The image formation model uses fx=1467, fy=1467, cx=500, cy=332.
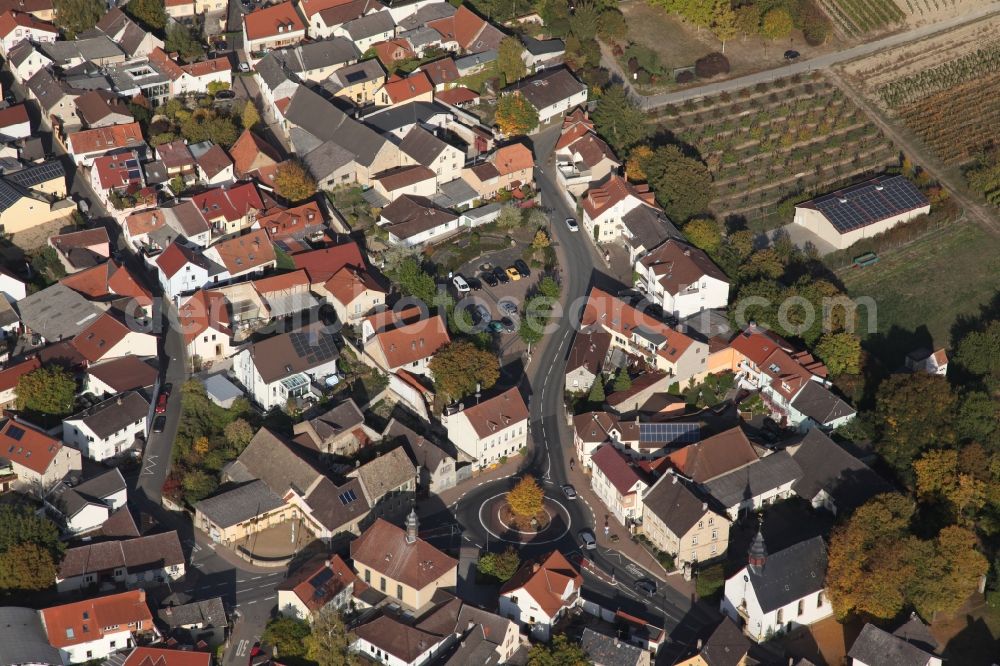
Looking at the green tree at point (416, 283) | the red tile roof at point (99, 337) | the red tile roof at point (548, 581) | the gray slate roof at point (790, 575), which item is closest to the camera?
the red tile roof at point (548, 581)

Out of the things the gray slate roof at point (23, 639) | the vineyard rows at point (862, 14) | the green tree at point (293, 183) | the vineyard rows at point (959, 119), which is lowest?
the gray slate roof at point (23, 639)

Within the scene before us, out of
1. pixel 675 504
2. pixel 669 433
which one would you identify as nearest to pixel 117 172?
pixel 669 433

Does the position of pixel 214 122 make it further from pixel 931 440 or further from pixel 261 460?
pixel 931 440

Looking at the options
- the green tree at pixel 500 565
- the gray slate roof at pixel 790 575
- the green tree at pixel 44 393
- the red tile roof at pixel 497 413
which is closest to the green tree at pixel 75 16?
the green tree at pixel 44 393

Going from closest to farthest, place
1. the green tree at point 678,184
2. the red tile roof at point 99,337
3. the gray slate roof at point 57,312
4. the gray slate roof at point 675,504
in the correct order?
the gray slate roof at point 675,504 < the red tile roof at point 99,337 < the gray slate roof at point 57,312 < the green tree at point 678,184

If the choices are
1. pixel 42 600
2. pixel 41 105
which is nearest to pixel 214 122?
pixel 41 105

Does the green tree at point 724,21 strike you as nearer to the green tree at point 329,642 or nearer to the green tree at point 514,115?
the green tree at point 514,115

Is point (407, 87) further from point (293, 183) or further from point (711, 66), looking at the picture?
point (711, 66)

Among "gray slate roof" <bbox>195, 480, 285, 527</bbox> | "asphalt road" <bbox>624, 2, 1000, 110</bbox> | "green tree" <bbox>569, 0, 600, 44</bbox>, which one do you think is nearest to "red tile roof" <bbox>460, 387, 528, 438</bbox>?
"gray slate roof" <bbox>195, 480, 285, 527</bbox>
